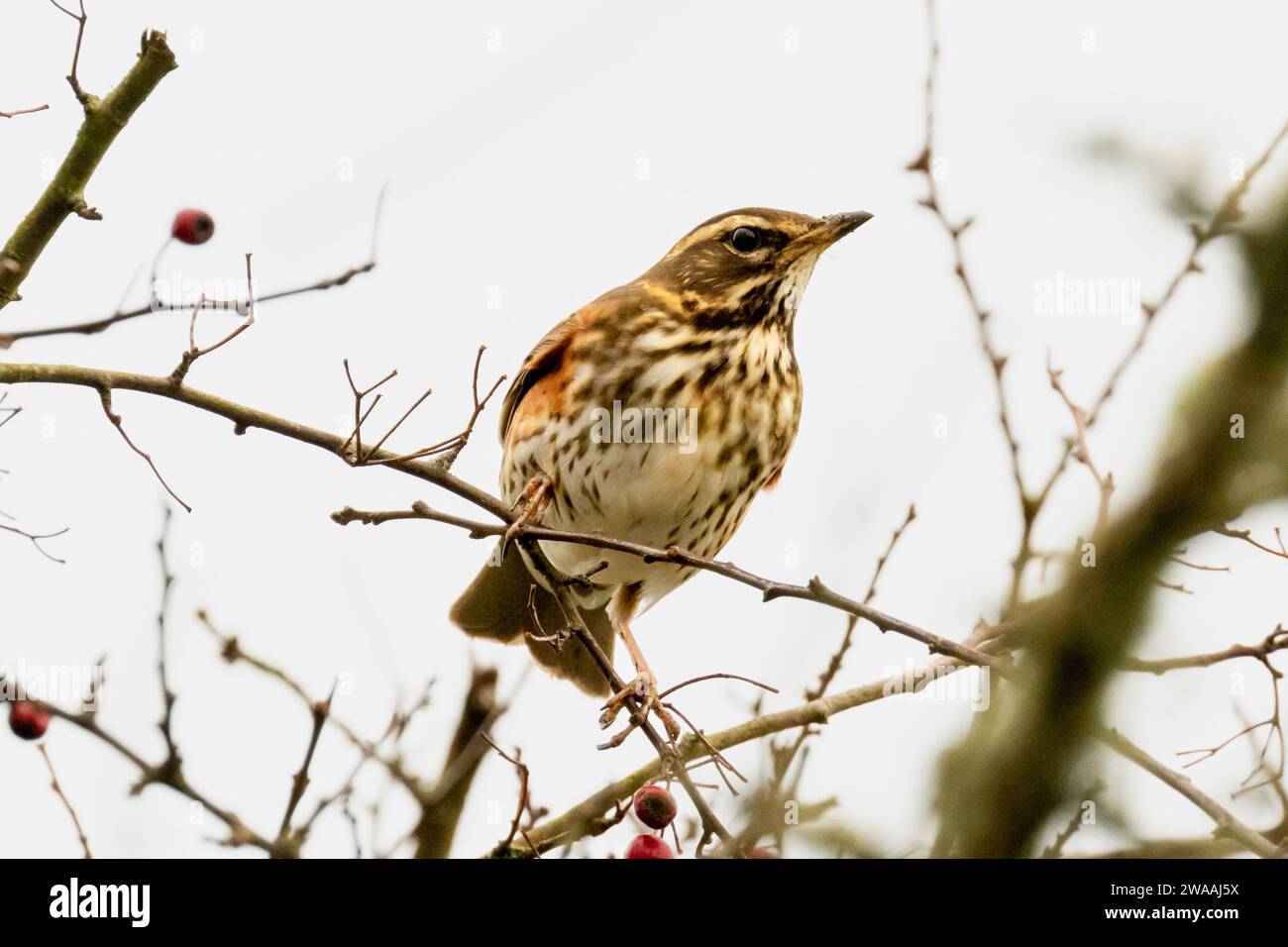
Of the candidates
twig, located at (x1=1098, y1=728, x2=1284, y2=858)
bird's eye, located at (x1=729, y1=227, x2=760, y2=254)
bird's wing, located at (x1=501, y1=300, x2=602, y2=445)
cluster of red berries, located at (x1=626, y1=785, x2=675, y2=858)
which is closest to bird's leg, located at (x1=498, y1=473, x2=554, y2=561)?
bird's wing, located at (x1=501, y1=300, x2=602, y2=445)

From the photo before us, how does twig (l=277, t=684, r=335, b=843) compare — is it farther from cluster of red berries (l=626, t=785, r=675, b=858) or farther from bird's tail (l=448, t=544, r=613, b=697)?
bird's tail (l=448, t=544, r=613, b=697)

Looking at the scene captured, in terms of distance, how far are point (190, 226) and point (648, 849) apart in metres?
2.29

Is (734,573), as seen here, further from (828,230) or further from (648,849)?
(828,230)

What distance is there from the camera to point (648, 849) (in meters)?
3.94

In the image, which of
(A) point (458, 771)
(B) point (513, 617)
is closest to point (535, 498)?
(A) point (458, 771)

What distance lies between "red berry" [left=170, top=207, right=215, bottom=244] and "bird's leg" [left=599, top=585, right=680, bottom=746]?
6.14 feet

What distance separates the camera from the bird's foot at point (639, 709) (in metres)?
3.79

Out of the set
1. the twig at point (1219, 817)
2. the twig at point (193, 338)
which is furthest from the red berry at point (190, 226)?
the twig at point (1219, 817)

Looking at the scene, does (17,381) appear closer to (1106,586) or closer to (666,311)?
(1106,586)

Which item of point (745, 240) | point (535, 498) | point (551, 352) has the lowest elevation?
point (535, 498)

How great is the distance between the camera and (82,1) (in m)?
3.73

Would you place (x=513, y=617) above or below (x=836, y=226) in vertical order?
below
